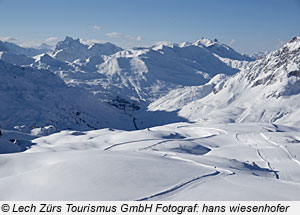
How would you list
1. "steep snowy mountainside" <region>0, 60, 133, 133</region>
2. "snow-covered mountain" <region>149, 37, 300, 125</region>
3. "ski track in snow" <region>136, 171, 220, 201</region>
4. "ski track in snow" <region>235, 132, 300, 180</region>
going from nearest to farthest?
1. "ski track in snow" <region>136, 171, 220, 201</region>
2. "ski track in snow" <region>235, 132, 300, 180</region>
3. "steep snowy mountainside" <region>0, 60, 133, 133</region>
4. "snow-covered mountain" <region>149, 37, 300, 125</region>

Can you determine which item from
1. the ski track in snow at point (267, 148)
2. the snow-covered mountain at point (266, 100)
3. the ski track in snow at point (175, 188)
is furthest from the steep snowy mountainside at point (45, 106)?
the ski track in snow at point (175, 188)

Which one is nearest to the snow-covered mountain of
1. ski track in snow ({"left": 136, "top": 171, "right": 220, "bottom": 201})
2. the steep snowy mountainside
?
the steep snowy mountainside

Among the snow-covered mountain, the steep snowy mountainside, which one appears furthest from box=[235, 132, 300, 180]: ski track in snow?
the steep snowy mountainside

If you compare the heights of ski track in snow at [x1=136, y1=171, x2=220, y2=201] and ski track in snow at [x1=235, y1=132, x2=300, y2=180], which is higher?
ski track in snow at [x1=136, y1=171, x2=220, y2=201]

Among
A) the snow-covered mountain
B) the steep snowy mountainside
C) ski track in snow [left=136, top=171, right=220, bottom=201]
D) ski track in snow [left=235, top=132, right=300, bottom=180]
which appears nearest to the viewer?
ski track in snow [left=136, top=171, right=220, bottom=201]

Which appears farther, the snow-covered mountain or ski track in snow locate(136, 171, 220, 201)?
the snow-covered mountain

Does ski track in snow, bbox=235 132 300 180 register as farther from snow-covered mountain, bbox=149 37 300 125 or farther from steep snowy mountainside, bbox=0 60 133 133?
steep snowy mountainside, bbox=0 60 133 133

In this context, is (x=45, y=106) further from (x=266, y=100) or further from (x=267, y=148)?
(x=267, y=148)

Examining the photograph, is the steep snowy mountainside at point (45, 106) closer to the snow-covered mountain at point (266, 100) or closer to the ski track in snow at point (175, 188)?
the snow-covered mountain at point (266, 100)
